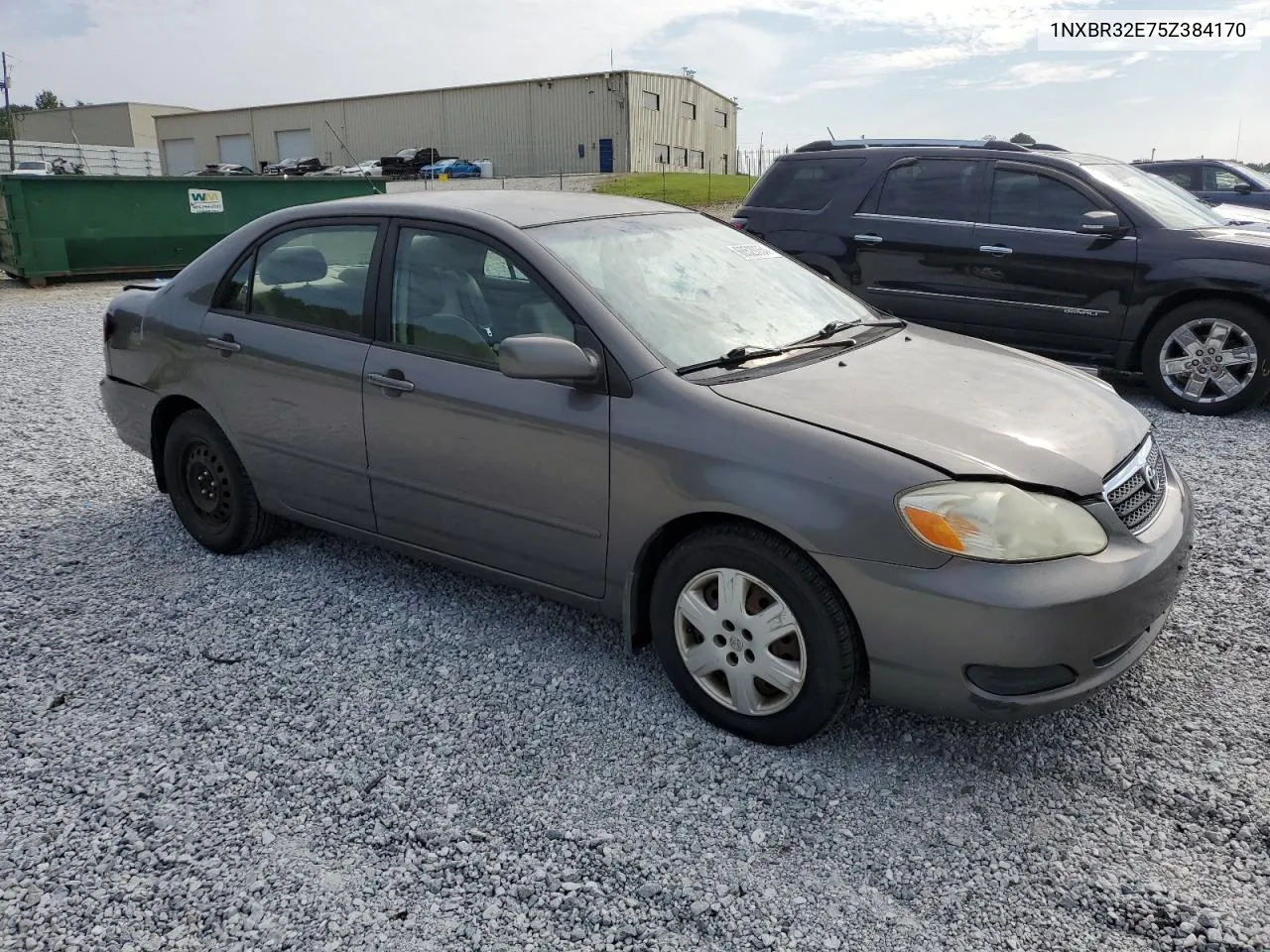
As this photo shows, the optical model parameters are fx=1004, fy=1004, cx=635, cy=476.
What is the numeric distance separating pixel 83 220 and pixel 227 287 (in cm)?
1324

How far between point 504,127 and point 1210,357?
51.8m

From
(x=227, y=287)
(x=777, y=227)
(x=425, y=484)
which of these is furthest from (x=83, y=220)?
(x=425, y=484)

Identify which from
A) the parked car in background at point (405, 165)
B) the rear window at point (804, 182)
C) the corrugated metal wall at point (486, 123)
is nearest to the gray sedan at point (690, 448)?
the rear window at point (804, 182)

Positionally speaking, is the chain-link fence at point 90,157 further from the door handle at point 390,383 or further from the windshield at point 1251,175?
the door handle at point 390,383

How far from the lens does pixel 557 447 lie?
10.6 feet

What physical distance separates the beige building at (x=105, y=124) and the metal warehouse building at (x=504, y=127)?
213 inches

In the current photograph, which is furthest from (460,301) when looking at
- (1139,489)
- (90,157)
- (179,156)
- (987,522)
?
(179,156)

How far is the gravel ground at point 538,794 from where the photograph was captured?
2.39 m

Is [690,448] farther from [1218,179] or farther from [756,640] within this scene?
[1218,179]

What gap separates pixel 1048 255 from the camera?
7.15 m

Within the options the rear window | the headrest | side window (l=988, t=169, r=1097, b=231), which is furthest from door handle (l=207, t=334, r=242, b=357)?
side window (l=988, t=169, r=1097, b=231)

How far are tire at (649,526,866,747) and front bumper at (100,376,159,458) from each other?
2.84 metres

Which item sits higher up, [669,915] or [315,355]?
[315,355]

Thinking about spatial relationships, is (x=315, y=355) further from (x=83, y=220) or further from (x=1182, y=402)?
(x=83, y=220)
